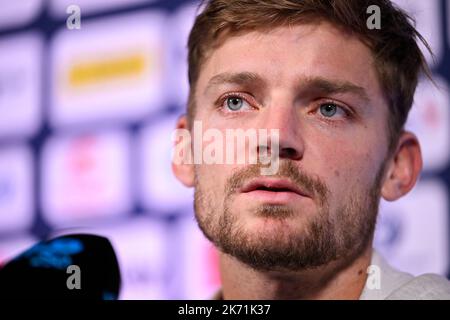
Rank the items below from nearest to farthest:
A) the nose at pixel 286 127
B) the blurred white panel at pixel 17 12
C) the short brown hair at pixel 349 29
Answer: the nose at pixel 286 127 → the short brown hair at pixel 349 29 → the blurred white panel at pixel 17 12

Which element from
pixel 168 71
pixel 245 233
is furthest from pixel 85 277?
pixel 168 71

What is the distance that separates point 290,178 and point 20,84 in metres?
1.15

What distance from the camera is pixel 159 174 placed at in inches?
72.9

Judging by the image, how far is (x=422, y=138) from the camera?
1646 millimetres

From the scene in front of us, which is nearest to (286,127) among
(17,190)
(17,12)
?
(17,190)

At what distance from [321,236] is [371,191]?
14 cm

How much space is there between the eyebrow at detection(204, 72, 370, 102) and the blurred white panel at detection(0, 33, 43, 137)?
36.4 inches

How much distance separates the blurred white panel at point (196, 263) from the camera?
178cm

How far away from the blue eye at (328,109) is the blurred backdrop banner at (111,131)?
0.52 metres

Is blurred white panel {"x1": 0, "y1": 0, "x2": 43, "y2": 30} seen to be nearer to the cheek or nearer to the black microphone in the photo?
the black microphone

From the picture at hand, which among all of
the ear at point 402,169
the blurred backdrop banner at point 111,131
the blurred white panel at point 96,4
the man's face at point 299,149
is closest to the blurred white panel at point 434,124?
the blurred backdrop banner at point 111,131

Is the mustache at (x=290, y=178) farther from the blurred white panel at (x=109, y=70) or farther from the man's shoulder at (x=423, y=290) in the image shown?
the blurred white panel at (x=109, y=70)

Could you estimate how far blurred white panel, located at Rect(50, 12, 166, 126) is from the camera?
1873mm
